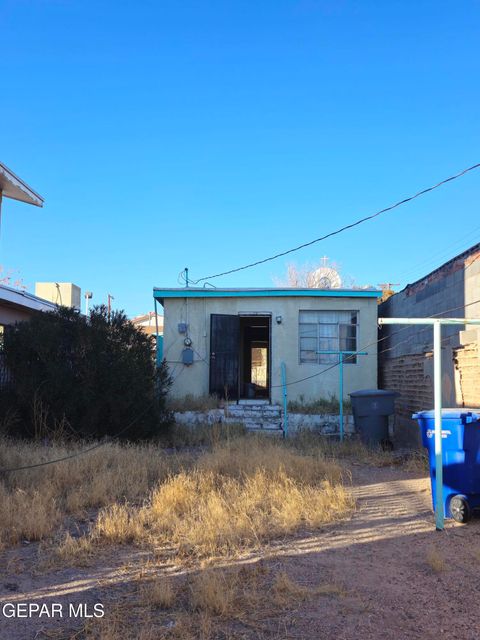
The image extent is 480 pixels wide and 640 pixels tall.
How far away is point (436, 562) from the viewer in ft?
13.4

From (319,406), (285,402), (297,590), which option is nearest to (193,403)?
(285,402)

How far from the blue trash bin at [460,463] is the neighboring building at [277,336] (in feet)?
25.8

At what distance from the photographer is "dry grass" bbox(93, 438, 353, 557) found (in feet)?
15.6

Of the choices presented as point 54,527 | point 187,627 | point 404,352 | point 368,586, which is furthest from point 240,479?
point 404,352

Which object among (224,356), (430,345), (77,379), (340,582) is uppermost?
(430,345)

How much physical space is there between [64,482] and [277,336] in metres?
7.78

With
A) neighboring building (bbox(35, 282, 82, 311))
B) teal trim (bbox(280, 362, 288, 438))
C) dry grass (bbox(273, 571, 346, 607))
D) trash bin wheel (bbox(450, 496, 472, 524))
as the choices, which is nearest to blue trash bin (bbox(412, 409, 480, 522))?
trash bin wheel (bbox(450, 496, 472, 524))

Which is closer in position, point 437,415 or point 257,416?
point 437,415

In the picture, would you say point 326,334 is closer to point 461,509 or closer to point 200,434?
point 200,434

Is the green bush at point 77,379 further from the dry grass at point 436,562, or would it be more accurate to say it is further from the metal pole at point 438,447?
the dry grass at point 436,562

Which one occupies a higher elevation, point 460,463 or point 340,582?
point 460,463

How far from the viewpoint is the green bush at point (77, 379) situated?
962 centimetres

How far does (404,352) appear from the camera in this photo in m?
12.4

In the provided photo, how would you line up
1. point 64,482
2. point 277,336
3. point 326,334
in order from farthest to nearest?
point 326,334, point 277,336, point 64,482
